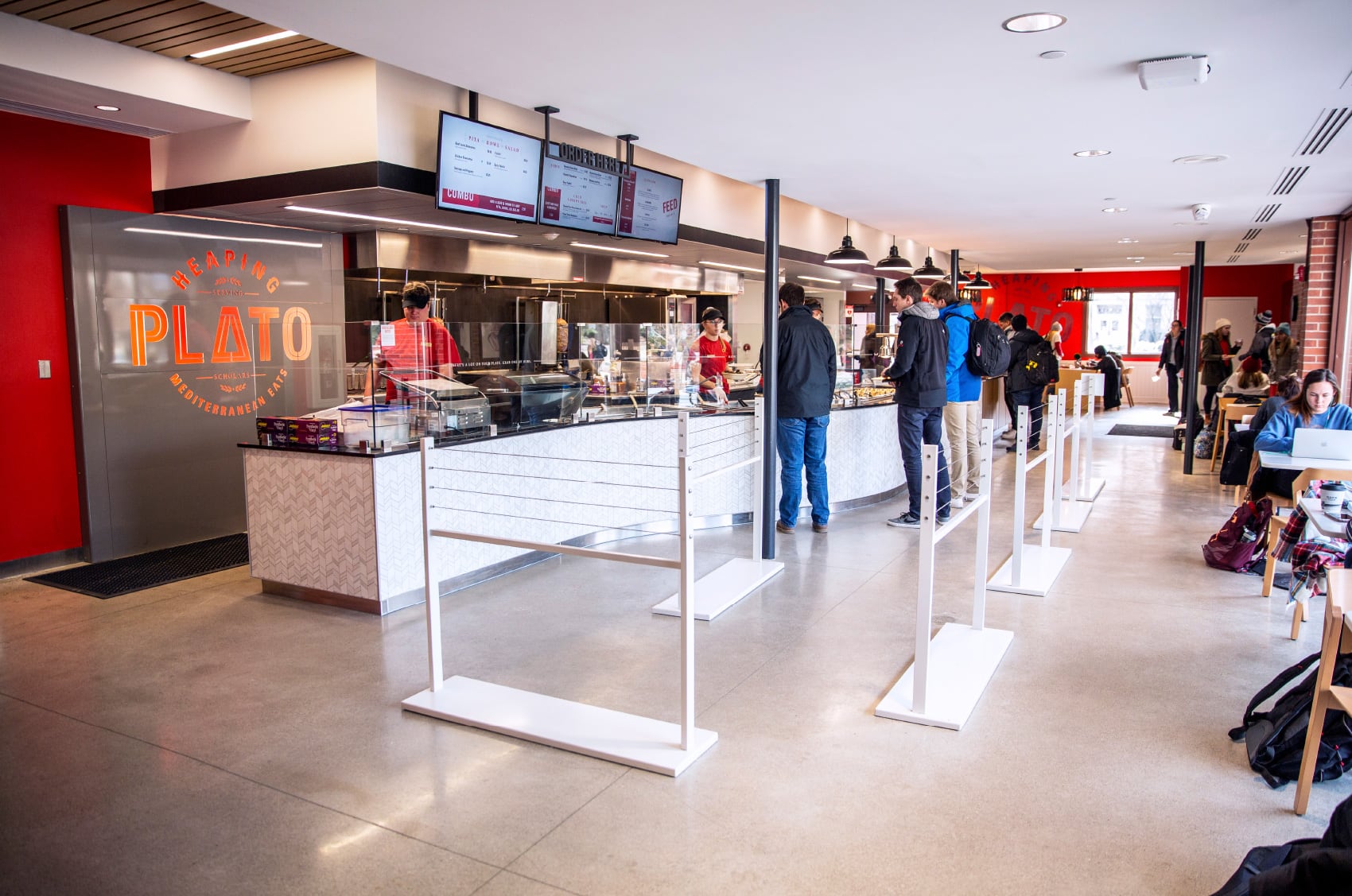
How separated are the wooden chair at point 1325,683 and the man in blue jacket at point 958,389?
4.20 meters

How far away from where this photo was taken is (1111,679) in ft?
12.7

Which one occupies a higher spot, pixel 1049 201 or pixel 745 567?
pixel 1049 201

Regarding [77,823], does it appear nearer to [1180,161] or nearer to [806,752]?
[806,752]

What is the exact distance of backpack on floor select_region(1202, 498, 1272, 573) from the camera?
547 cm

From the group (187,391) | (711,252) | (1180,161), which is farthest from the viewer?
(711,252)

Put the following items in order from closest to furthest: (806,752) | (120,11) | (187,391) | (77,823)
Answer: (77,823)
(806,752)
(120,11)
(187,391)

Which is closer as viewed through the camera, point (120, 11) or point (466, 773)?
point (466, 773)

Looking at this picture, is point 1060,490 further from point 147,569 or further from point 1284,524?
point 147,569

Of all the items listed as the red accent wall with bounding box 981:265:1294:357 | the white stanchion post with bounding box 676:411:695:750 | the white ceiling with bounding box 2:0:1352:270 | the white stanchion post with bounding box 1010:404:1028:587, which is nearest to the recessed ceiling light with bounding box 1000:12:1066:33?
the white ceiling with bounding box 2:0:1352:270

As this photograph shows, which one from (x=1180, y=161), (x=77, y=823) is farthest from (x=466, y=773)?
(x=1180, y=161)

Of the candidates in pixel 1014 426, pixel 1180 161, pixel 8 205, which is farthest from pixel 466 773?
pixel 1014 426

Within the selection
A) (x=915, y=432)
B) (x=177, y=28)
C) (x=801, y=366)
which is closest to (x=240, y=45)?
(x=177, y=28)

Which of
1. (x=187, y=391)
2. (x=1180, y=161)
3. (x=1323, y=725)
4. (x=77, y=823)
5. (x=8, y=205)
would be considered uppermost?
(x=1180, y=161)

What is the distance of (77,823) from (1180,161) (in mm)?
6923
